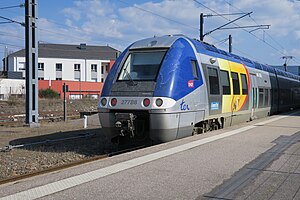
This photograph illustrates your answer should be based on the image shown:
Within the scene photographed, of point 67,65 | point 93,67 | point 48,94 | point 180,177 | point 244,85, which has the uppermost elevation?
point 67,65

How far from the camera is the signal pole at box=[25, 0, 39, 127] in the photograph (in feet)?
67.5

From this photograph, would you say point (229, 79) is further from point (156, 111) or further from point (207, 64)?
point (156, 111)

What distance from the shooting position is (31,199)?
513cm

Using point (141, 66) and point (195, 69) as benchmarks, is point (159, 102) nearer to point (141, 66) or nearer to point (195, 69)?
point (141, 66)

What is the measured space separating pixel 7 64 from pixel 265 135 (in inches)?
2848

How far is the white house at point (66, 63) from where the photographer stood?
73250 mm

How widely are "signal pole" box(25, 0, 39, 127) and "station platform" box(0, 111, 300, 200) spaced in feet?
42.7

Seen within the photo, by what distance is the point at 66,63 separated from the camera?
74.9 meters

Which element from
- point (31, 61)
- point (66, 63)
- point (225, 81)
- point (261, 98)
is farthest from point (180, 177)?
point (66, 63)

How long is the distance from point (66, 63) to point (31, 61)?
55.2 meters

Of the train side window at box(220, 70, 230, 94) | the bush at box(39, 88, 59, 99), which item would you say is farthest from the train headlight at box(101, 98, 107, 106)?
the bush at box(39, 88, 59, 99)

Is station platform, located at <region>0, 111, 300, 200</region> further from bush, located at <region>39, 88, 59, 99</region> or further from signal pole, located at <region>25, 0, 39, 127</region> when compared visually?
bush, located at <region>39, 88, 59, 99</region>

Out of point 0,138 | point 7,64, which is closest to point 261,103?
point 0,138

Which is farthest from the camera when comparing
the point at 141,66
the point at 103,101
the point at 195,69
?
the point at 195,69
